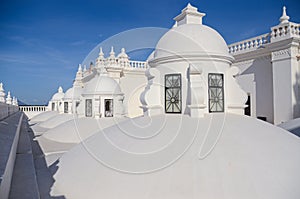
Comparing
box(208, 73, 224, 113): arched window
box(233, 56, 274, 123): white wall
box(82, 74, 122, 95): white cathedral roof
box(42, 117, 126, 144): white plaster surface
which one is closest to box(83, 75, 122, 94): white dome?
box(82, 74, 122, 95): white cathedral roof

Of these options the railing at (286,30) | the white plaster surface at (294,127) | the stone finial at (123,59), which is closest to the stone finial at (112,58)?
the stone finial at (123,59)

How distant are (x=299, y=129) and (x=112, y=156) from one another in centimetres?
712

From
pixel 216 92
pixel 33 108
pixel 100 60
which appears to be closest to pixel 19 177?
pixel 216 92

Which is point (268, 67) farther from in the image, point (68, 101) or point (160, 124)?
point (68, 101)

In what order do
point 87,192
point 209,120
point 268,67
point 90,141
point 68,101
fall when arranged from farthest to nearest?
point 68,101
point 268,67
point 90,141
point 209,120
point 87,192

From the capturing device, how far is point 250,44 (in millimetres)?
13664

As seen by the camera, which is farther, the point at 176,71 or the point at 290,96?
the point at 290,96

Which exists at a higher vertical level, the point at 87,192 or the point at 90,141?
the point at 90,141

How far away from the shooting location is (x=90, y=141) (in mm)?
7535

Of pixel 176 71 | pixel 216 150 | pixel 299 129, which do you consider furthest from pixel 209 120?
pixel 299 129

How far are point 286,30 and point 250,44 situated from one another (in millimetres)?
2370

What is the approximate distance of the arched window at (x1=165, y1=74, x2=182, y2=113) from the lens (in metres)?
6.79

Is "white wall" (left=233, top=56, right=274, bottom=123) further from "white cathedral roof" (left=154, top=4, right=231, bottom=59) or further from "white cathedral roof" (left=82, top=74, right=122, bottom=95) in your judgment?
"white cathedral roof" (left=82, top=74, right=122, bottom=95)

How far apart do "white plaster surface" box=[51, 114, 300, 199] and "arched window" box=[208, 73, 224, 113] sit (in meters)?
0.42
